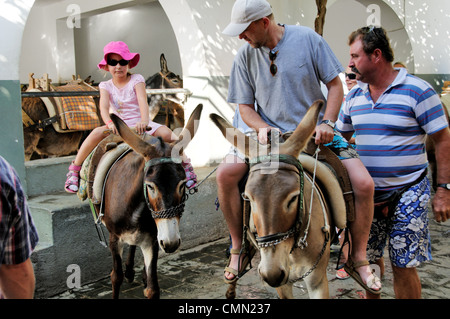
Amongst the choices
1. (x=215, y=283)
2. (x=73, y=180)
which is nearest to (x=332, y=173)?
(x=215, y=283)

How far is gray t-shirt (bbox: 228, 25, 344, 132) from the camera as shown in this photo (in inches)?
133

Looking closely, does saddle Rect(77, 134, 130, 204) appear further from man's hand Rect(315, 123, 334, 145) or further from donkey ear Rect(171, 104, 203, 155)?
man's hand Rect(315, 123, 334, 145)

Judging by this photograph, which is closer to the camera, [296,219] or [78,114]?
[296,219]

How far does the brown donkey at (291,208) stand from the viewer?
2.49 meters

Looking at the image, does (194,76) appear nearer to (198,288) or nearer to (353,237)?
(198,288)

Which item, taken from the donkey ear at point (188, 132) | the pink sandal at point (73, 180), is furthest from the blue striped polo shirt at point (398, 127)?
the pink sandal at point (73, 180)

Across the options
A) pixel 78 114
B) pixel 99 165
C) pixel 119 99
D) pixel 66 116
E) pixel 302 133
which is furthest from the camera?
pixel 78 114

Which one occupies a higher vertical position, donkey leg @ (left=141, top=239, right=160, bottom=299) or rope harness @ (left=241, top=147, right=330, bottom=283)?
rope harness @ (left=241, top=147, right=330, bottom=283)

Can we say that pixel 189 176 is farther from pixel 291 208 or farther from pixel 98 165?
pixel 291 208

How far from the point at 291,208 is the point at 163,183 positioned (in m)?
1.31

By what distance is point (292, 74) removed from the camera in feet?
11.1

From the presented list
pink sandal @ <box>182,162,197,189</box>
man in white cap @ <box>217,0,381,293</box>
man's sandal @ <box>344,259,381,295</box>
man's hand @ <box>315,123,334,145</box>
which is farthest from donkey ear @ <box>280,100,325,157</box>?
pink sandal @ <box>182,162,197,189</box>

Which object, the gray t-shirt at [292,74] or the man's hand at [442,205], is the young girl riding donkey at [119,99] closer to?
the gray t-shirt at [292,74]
